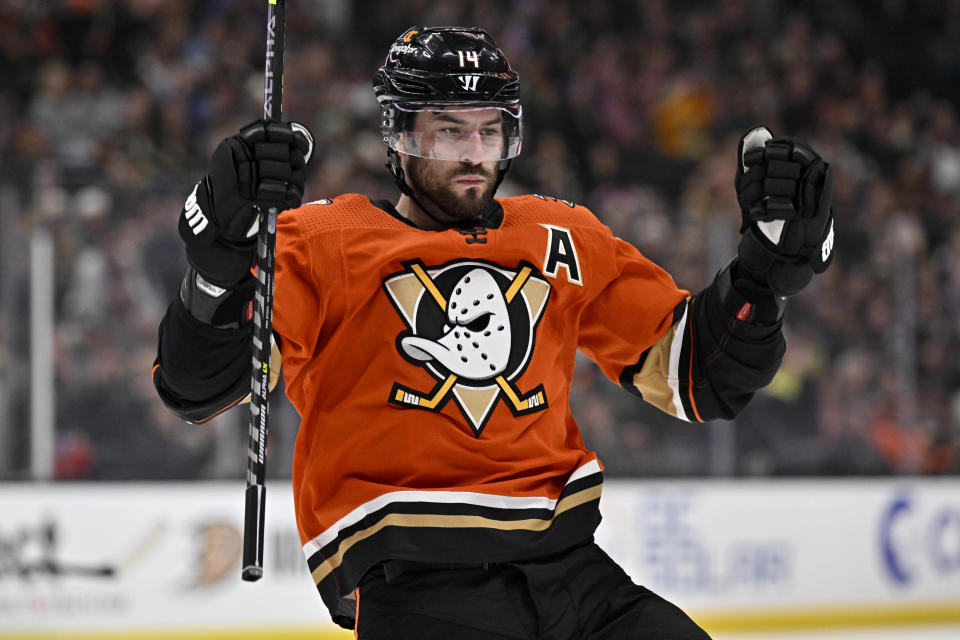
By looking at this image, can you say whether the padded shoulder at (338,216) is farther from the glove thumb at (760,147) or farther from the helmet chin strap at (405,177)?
the glove thumb at (760,147)

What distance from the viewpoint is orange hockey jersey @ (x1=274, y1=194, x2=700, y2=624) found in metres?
2.18

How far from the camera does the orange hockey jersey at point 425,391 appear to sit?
86.0 inches

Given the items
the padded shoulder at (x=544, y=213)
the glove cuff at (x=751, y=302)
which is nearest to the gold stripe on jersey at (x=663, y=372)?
the glove cuff at (x=751, y=302)

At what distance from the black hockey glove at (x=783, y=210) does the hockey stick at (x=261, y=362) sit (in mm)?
811

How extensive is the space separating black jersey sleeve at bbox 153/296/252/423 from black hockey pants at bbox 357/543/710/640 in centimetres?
39

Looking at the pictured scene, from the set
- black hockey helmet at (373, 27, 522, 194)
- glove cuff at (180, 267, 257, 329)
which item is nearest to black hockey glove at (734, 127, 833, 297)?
black hockey helmet at (373, 27, 522, 194)

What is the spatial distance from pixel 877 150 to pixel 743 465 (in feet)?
12.4

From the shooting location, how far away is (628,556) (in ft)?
18.2

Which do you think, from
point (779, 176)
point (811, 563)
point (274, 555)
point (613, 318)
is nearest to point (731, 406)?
point (613, 318)

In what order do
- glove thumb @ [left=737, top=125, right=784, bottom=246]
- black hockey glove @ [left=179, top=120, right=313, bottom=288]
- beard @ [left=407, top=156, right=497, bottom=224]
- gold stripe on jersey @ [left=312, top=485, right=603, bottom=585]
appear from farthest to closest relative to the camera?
beard @ [left=407, top=156, right=497, bottom=224] < glove thumb @ [left=737, top=125, right=784, bottom=246] < gold stripe on jersey @ [left=312, top=485, right=603, bottom=585] < black hockey glove @ [left=179, top=120, right=313, bottom=288]

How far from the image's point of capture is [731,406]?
251cm

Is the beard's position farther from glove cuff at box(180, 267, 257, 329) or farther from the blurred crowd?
the blurred crowd

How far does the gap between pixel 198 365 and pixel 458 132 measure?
0.64 m

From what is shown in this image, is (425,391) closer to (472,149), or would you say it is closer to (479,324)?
(479,324)
